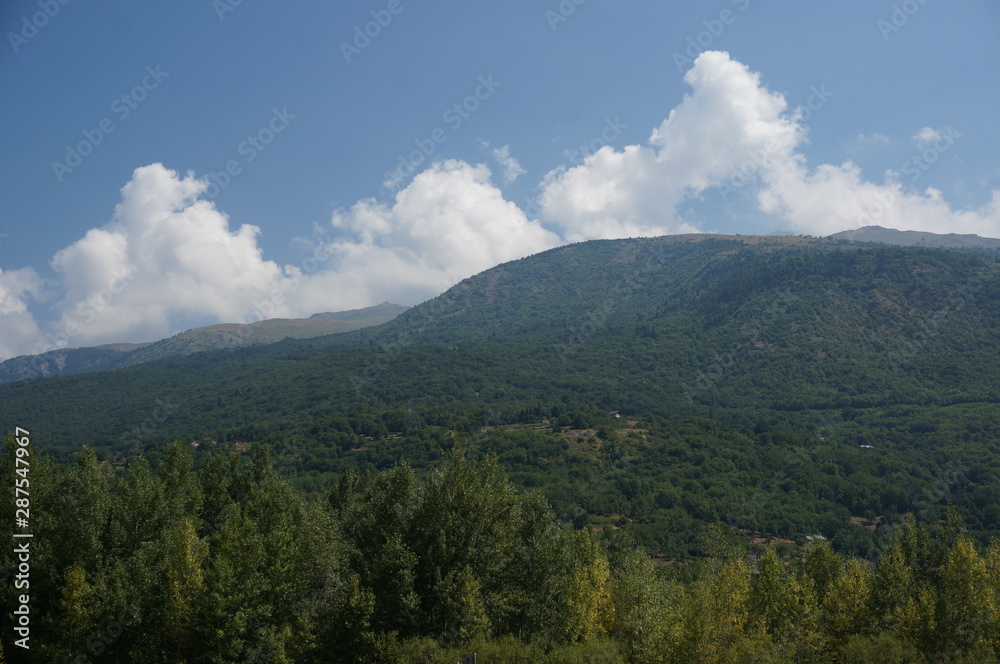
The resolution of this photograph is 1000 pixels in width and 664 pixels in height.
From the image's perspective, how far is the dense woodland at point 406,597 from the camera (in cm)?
2448

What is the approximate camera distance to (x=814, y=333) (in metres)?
200

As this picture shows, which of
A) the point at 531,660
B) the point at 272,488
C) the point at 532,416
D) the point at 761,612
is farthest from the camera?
Answer: the point at 532,416

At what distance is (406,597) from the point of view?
25641 millimetres

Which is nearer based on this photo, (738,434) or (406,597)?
(406,597)

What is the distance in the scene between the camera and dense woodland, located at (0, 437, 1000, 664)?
2448 cm

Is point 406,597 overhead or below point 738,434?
overhead

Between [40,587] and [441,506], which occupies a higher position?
[441,506]

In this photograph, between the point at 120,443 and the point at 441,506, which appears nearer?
the point at 441,506

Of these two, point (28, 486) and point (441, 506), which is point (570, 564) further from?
point (28, 486)

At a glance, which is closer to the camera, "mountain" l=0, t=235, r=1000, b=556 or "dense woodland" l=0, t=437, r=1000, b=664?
"dense woodland" l=0, t=437, r=1000, b=664

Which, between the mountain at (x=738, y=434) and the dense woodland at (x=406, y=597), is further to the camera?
the mountain at (x=738, y=434)

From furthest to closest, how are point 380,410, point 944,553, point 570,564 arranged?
point 380,410 < point 944,553 < point 570,564

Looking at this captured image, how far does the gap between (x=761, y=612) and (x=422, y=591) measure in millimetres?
22346

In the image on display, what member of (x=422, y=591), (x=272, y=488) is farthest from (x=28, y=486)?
(x=422, y=591)
